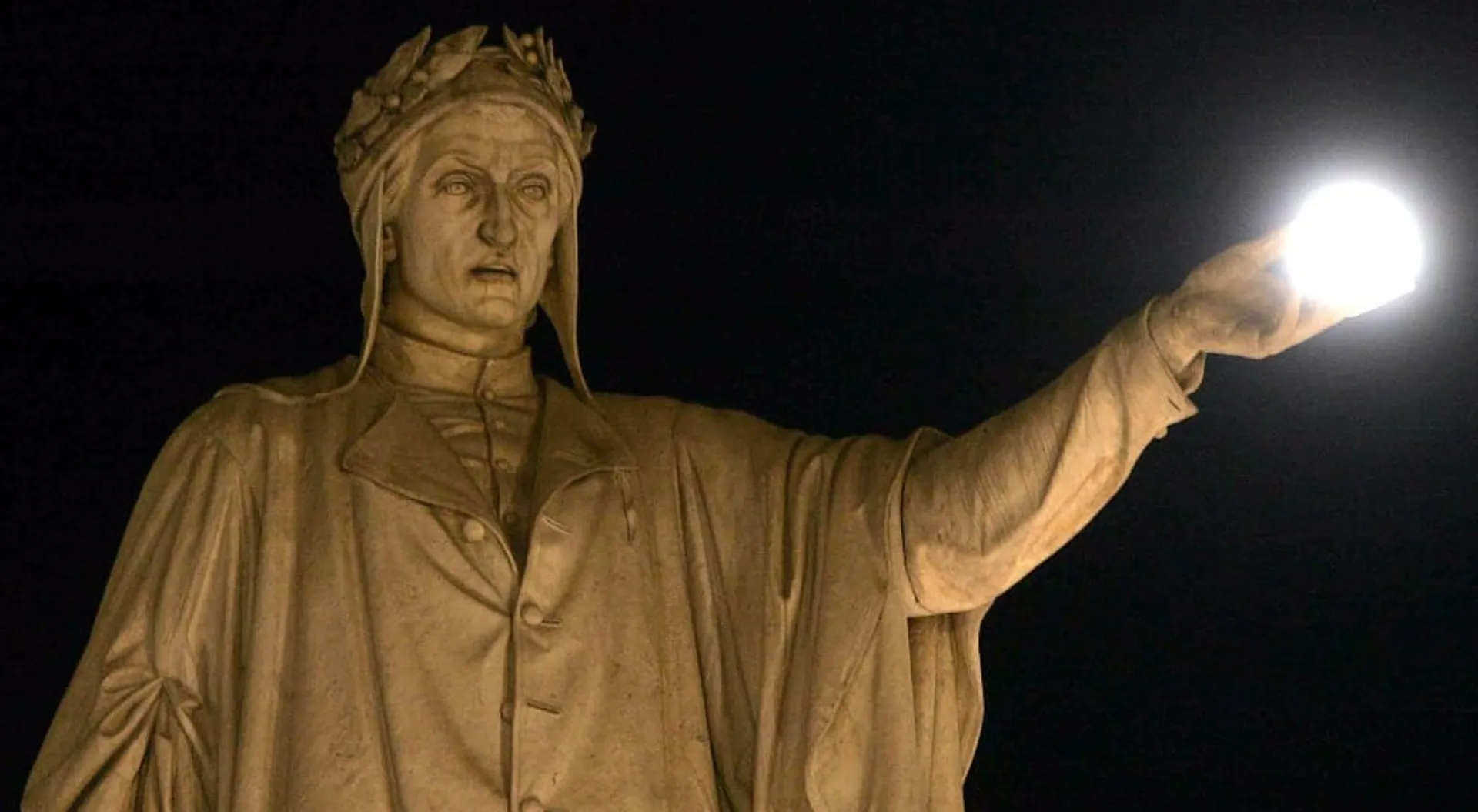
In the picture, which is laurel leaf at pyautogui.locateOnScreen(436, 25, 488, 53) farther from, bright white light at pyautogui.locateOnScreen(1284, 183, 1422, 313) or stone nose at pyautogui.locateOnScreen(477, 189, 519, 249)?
bright white light at pyautogui.locateOnScreen(1284, 183, 1422, 313)

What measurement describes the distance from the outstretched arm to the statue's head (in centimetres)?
78

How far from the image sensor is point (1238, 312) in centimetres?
612

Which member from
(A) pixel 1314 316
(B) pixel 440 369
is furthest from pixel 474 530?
(A) pixel 1314 316

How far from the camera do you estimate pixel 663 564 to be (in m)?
6.75

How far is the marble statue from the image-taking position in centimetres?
639

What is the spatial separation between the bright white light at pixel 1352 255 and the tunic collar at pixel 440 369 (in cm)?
154

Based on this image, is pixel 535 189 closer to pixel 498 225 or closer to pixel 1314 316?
pixel 498 225

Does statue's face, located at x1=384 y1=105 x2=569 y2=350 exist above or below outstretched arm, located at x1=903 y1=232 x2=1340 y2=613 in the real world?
above

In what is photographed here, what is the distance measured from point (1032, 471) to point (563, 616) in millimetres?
820

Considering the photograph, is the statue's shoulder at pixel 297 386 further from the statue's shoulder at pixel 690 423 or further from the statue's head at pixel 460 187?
the statue's shoulder at pixel 690 423

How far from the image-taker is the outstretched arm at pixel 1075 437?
610 centimetres

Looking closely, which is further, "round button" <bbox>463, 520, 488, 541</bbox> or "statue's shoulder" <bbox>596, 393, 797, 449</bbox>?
"statue's shoulder" <bbox>596, 393, 797, 449</bbox>

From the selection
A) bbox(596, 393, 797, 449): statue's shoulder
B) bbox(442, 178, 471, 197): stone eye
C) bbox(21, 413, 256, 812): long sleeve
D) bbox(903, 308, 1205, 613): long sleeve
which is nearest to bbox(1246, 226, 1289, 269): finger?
bbox(903, 308, 1205, 613): long sleeve

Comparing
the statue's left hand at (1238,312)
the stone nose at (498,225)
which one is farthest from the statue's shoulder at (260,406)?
the statue's left hand at (1238,312)
